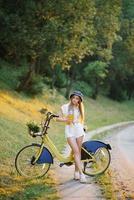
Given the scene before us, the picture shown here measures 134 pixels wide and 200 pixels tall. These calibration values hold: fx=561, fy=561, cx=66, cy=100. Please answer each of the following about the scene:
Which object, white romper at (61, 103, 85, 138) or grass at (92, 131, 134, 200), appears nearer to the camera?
grass at (92, 131, 134, 200)

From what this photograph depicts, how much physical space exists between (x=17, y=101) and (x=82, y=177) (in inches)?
716

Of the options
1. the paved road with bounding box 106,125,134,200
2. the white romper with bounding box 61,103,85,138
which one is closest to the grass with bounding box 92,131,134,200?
the paved road with bounding box 106,125,134,200

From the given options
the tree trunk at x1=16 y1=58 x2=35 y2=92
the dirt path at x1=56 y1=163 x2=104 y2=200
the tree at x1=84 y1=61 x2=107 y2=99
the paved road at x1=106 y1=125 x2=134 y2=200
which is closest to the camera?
the dirt path at x1=56 y1=163 x2=104 y2=200

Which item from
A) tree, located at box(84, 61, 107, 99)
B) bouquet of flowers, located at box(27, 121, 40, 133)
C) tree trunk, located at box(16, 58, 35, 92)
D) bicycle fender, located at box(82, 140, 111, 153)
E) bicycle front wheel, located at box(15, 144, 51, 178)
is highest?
tree, located at box(84, 61, 107, 99)

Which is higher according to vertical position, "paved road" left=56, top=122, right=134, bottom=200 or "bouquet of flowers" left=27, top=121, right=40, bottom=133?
"bouquet of flowers" left=27, top=121, right=40, bottom=133

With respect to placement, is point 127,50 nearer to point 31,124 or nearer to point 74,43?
point 74,43

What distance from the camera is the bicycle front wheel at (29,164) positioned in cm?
1225

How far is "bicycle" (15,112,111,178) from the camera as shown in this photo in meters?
12.3

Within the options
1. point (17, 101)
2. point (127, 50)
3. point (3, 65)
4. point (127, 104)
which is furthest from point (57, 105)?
point (127, 104)

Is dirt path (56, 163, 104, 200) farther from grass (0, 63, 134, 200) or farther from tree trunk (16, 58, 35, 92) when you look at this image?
tree trunk (16, 58, 35, 92)

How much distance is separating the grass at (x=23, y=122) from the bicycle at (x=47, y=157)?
0.28m

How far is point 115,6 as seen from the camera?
38.3 metres

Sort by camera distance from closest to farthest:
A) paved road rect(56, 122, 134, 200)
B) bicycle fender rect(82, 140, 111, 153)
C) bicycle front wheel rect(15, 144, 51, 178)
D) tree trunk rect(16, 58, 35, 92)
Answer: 1. paved road rect(56, 122, 134, 200)
2. bicycle front wheel rect(15, 144, 51, 178)
3. bicycle fender rect(82, 140, 111, 153)
4. tree trunk rect(16, 58, 35, 92)

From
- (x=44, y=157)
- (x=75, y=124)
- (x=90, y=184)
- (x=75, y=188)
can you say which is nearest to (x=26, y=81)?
(x=75, y=124)
